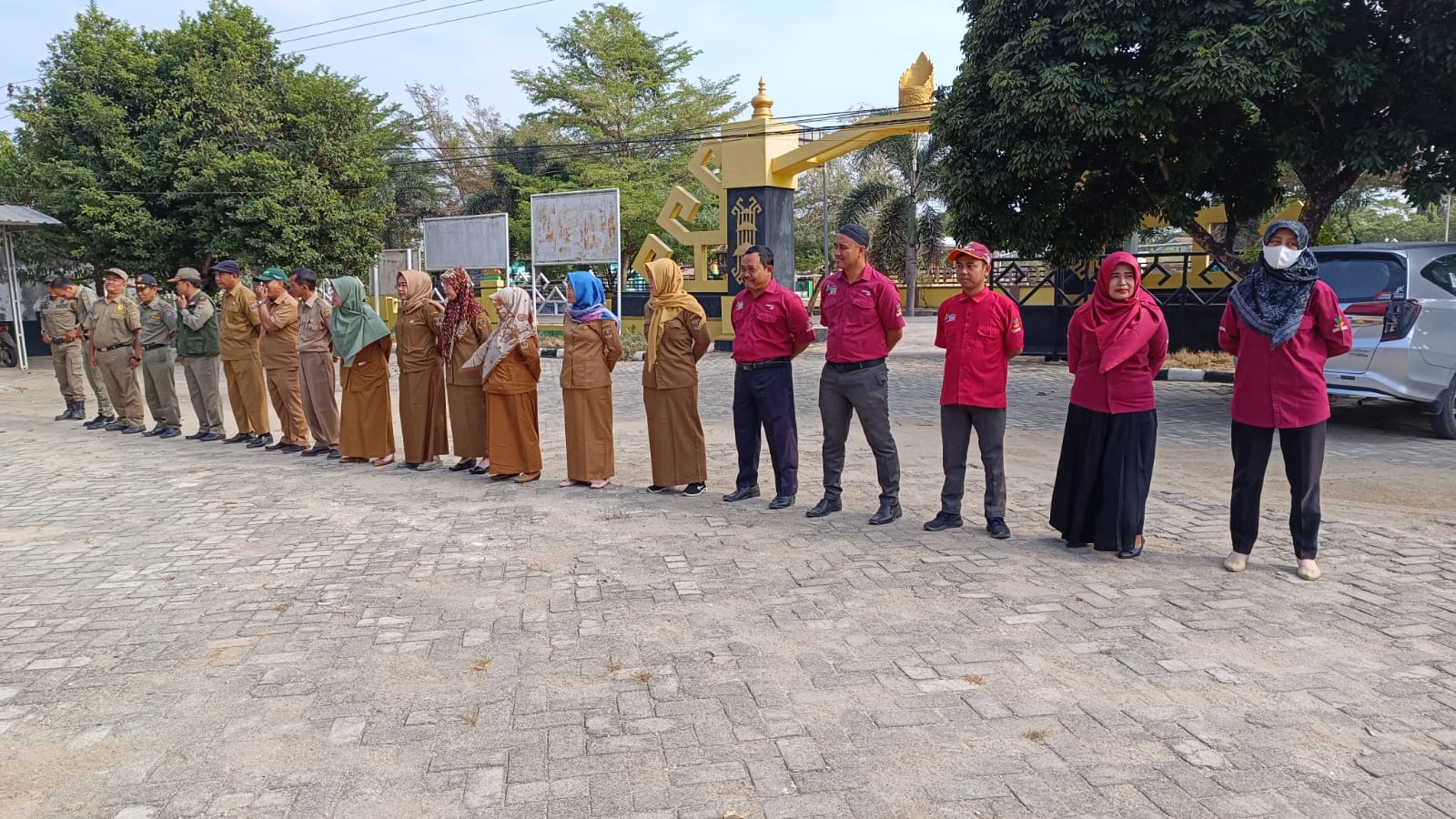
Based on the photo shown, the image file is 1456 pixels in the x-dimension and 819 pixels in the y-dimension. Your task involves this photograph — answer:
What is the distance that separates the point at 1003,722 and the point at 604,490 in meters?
4.37

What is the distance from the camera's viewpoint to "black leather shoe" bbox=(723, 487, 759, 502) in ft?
22.2

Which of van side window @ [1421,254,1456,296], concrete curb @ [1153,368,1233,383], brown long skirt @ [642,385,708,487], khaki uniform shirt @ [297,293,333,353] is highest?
van side window @ [1421,254,1456,296]

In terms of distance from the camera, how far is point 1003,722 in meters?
3.30

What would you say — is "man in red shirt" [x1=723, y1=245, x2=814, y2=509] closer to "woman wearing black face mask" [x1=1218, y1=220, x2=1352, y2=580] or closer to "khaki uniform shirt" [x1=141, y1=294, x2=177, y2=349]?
"woman wearing black face mask" [x1=1218, y1=220, x2=1352, y2=580]

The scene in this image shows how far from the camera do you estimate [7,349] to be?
20.1 metres

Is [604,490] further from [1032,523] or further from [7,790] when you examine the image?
[7,790]

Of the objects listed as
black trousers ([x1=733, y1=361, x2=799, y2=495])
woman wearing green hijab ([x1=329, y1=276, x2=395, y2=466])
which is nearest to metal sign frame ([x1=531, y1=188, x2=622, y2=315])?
woman wearing green hijab ([x1=329, y1=276, x2=395, y2=466])

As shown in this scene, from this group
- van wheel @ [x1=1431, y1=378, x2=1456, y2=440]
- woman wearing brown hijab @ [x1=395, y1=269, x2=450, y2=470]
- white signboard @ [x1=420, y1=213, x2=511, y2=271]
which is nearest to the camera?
woman wearing brown hijab @ [x1=395, y1=269, x2=450, y2=470]

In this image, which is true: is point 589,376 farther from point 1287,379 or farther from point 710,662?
point 1287,379

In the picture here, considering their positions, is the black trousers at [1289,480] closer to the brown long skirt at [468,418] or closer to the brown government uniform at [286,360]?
the brown long skirt at [468,418]

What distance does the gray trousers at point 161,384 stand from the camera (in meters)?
10.4

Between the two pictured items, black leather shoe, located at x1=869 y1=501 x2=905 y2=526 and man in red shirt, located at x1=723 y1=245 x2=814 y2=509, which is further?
man in red shirt, located at x1=723 y1=245 x2=814 y2=509

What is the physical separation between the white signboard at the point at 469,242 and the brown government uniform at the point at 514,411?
518 inches

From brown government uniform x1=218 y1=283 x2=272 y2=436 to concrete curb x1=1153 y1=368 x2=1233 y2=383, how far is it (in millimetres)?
10973
